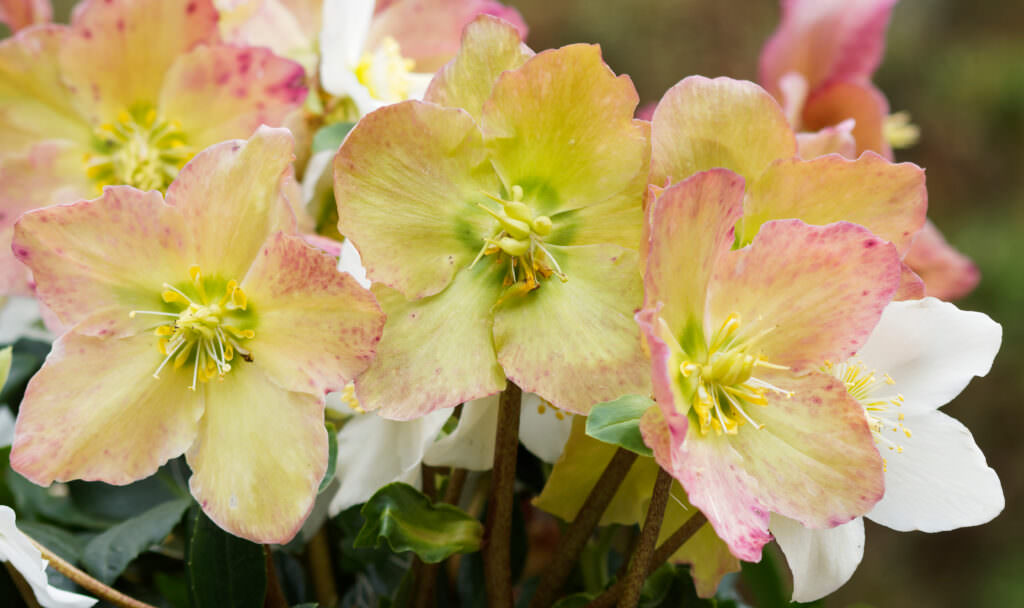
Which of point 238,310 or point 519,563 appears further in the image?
point 519,563

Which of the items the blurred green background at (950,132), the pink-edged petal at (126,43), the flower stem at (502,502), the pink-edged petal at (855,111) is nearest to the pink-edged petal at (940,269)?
the pink-edged petal at (855,111)

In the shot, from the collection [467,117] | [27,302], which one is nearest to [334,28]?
[467,117]

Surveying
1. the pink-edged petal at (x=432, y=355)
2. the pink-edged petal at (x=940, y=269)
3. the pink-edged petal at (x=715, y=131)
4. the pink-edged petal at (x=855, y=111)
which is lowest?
the pink-edged petal at (x=940, y=269)

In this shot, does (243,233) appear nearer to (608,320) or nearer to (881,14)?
(608,320)

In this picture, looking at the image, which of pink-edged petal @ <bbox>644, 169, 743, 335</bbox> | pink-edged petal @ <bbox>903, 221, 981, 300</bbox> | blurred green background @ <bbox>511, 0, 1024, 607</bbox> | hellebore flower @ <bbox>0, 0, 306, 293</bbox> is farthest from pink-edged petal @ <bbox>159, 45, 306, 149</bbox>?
blurred green background @ <bbox>511, 0, 1024, 607</bbox>

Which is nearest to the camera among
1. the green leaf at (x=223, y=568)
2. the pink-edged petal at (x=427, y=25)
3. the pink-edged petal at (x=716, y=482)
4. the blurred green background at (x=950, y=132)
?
the pink-edged petal at (x=716, y=482)

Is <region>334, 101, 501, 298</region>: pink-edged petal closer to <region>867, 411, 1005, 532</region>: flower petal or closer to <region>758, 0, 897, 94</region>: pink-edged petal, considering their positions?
<region>867, 411, 1005, 532</region>: flower petal

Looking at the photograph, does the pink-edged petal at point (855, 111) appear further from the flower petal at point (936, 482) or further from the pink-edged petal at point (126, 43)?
the pink-edged petal at point (126, 43)

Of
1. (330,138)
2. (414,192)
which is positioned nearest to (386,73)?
(330,138)
